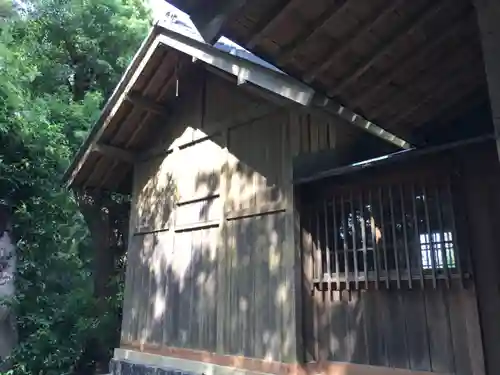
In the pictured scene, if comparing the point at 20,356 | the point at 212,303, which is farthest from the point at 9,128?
the point at 212,303

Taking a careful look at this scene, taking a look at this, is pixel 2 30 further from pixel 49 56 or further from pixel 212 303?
pixel 212 303

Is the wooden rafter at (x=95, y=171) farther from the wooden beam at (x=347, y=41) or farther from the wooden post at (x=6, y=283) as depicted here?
the wooden beam at (x=347, y=41)

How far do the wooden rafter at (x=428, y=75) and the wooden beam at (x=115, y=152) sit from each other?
4708mm

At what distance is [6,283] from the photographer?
7.88 metres

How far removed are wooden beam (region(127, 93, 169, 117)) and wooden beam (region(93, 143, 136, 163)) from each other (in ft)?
2.90

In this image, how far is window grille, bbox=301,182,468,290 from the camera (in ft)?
11.7

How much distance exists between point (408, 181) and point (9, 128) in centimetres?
729

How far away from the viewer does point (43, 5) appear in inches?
401

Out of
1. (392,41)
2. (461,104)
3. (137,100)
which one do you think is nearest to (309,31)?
(392,41)

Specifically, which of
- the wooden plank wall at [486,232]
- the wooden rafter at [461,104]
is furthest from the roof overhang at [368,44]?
the wooden plank wall at [486,232]

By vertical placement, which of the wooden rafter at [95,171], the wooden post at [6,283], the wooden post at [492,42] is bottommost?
the wooden post at [6,283]

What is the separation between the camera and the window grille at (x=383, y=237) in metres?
3.56

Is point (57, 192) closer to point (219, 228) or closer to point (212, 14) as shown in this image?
point (219, 228)

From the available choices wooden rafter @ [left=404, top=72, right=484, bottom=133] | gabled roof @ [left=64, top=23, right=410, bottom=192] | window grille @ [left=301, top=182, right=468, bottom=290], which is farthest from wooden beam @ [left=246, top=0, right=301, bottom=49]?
window grille @ [left=301, top=182, right=468, bottom=290]
